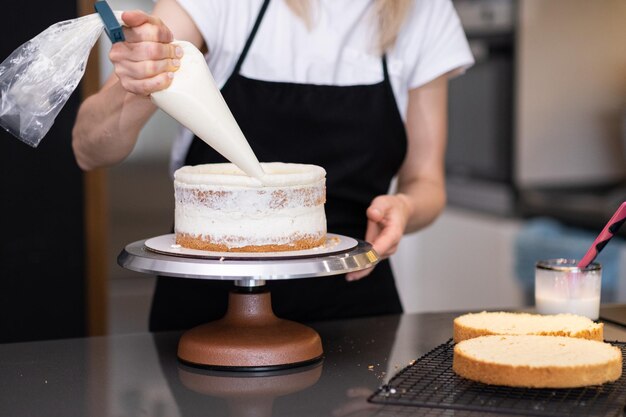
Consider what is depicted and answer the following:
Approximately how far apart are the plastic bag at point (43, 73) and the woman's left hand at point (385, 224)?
0.53 meters

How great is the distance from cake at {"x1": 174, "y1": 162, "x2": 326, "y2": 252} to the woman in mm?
323

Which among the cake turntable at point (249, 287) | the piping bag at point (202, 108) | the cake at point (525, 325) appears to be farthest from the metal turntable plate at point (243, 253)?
the cake at point (525, 325)

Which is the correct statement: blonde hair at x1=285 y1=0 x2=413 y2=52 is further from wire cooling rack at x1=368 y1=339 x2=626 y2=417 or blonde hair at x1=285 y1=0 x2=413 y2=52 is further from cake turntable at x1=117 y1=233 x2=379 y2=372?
wire cooling rack at x1=368 y1=339 x2=626 y2=417

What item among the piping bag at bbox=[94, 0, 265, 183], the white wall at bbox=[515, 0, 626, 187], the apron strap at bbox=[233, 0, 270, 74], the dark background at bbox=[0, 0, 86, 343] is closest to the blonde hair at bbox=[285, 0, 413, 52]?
the apron strap at bbox=[233, 0, 270, 74]

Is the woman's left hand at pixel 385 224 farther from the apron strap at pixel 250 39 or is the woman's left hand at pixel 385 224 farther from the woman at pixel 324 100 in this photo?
the apron strap at pixel 250 39

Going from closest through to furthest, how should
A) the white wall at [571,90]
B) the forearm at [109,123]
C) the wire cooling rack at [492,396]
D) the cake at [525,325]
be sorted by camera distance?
1. the wire cooling rack at [492,396]
2. the cake at [525,325]
3. the forearm at [109,123]
4. the white wall at [571,90]

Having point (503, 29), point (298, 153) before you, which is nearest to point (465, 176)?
point (503, 29)

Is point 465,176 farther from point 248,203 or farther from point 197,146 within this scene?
point 248,203

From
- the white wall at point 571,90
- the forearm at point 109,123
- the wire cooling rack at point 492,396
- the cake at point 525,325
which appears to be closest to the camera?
the wire cooling rack at point 492,396

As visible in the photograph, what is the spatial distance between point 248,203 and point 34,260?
1518 millimetres

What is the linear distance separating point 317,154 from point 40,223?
1.16 meters

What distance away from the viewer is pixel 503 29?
338 cm

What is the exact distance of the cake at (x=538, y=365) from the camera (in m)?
1.17

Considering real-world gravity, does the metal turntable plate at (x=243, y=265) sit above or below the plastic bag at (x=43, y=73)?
below
